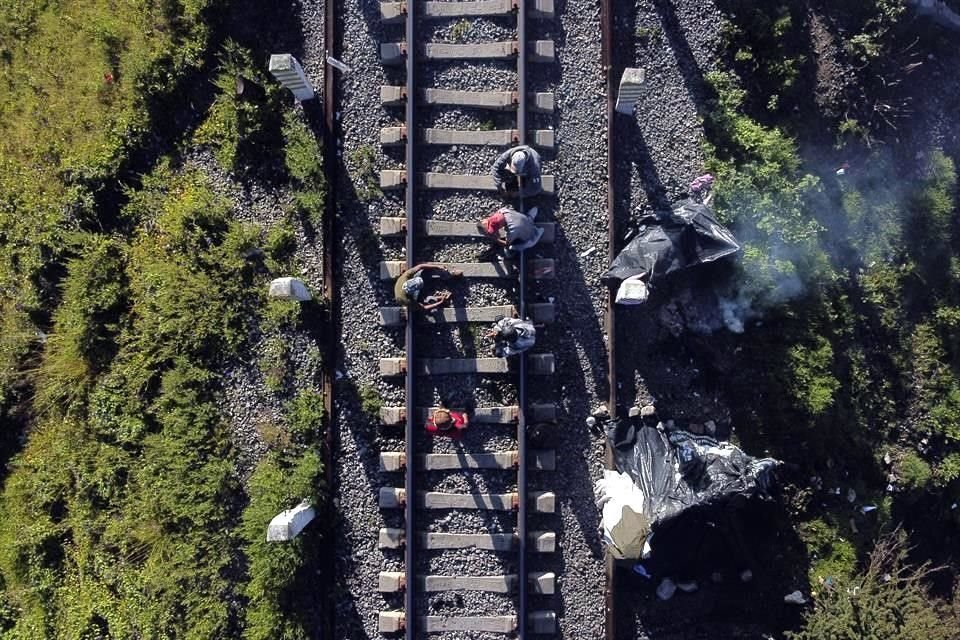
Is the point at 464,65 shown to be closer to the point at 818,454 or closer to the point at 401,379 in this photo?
the point at 401,379

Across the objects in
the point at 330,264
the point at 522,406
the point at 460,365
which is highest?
the point at 330,264

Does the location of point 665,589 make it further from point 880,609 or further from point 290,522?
point 290,522

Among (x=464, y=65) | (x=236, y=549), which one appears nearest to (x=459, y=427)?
(x=236, y=549)

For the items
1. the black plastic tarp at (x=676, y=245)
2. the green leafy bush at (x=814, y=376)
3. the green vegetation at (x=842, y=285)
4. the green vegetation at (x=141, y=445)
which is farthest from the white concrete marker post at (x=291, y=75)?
the green leafy bush at (x=814, y=376)

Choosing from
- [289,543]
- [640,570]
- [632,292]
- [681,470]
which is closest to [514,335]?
[632,292]

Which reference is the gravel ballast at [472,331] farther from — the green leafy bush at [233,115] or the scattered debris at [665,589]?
the green leafy bush at [233,115]

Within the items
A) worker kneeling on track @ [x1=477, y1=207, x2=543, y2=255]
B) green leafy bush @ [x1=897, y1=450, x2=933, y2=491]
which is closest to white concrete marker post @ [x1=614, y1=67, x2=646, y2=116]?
worker kneeling on track @ [x1=477, y1=207, x2=543, y2=255]

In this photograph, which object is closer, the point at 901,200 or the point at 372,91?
the point at 372,91
